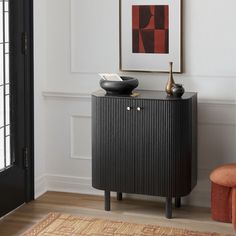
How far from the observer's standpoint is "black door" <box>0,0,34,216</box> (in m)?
4.26

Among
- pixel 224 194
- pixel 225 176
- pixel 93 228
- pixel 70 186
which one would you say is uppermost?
pixel 225 176

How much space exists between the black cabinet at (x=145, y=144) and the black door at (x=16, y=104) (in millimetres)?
548

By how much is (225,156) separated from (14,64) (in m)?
1.64

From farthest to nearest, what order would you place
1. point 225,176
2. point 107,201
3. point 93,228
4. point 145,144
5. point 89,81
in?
point 89,81 → point 107,201 → point 145,144 → point 93,228 → point 225,176

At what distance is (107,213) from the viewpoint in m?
4.40

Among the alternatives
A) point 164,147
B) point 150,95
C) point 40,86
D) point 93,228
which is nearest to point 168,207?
point 164,147

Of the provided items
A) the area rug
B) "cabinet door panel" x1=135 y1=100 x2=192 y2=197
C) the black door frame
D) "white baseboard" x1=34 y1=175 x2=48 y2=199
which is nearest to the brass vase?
"cabinet door panel" x1=135 y1=100 x2=192 y2=197

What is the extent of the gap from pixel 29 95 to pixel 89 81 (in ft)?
1.55

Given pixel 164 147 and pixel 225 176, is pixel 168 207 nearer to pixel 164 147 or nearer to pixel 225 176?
pixel 164 147

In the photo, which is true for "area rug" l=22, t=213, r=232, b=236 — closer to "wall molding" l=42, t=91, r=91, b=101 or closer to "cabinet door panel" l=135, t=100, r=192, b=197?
"cabinet door panel" l=135, t=100, r=192, b=197

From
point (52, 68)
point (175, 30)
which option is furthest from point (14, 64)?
point (175, 30)

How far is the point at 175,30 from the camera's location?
445 centimetres

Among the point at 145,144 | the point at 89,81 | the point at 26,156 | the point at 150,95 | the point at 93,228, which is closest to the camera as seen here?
the point at 93,228

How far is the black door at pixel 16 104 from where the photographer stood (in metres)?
4.26
